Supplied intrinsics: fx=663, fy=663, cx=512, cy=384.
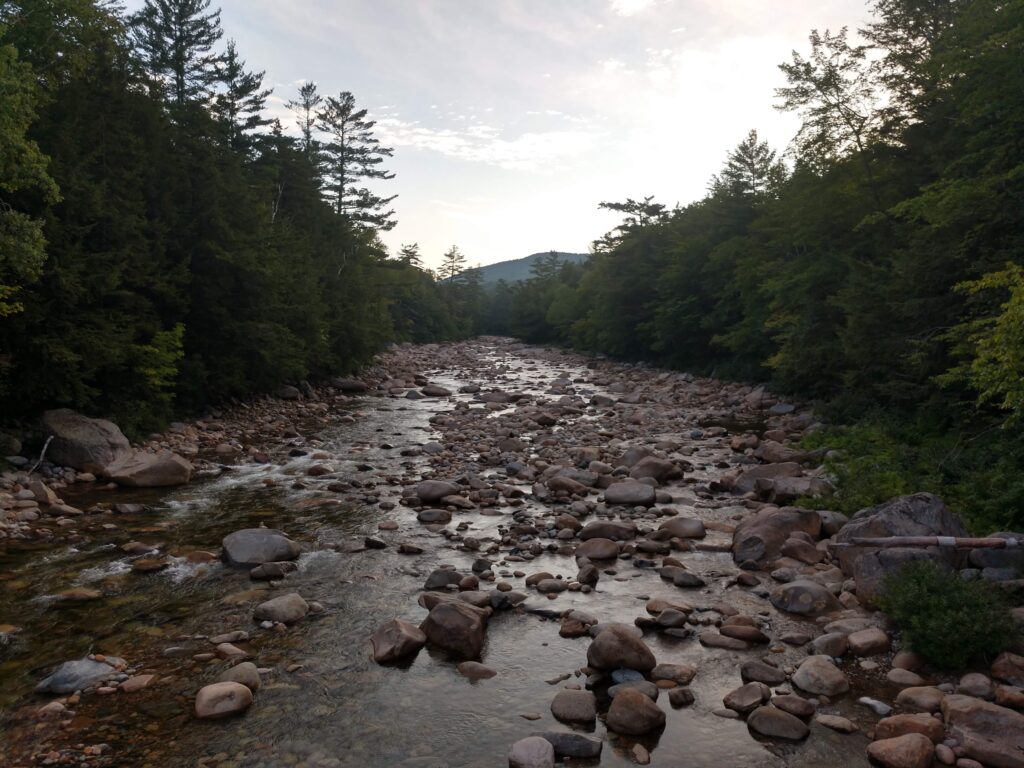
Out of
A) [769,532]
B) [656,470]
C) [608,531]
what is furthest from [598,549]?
[656,470]

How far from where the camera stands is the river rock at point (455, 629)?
647 cm

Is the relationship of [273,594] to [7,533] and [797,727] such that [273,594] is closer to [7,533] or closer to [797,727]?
[7,533]

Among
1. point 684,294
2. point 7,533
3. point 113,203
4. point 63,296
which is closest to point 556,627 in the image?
point 7,533

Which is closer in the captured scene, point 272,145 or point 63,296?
point 63,296

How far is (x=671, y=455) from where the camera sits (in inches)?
629

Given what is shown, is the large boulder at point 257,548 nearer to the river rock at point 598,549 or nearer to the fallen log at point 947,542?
the river rock at point 598,549

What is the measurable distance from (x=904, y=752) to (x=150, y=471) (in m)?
12.4

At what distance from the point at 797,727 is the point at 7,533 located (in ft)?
33.3

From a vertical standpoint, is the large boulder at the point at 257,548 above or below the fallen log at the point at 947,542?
below

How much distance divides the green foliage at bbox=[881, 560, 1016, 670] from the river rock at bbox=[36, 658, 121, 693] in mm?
7212

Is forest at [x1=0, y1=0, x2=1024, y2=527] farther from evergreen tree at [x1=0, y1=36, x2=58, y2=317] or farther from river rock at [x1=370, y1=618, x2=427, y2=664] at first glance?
river rock at [x1=370, y1=618, x2=427, y2=664]

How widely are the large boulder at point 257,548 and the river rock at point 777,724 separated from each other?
6.14 metres

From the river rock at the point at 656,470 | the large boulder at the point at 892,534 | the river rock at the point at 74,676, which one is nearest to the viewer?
the river rock at the point at 74,676

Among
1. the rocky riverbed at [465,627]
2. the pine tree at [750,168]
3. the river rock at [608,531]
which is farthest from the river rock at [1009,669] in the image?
the pine tree at [750,168]
